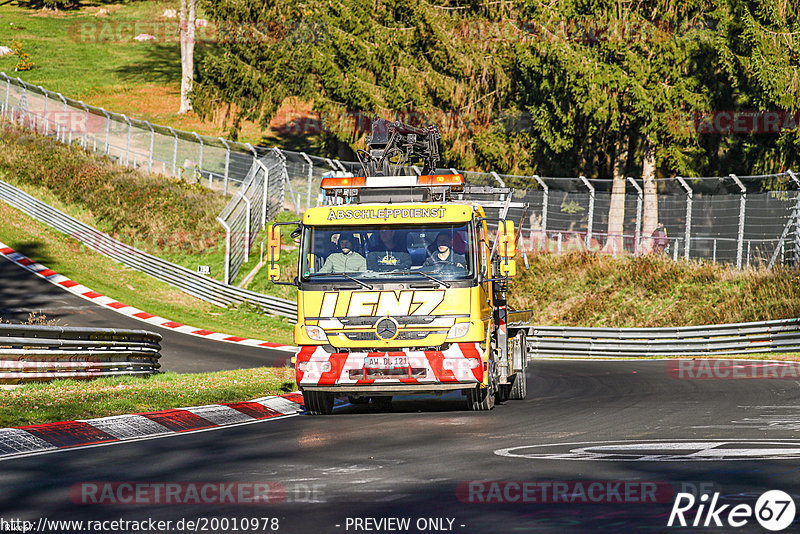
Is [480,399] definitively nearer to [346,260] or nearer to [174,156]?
[346,260]

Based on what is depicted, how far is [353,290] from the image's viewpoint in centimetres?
1285

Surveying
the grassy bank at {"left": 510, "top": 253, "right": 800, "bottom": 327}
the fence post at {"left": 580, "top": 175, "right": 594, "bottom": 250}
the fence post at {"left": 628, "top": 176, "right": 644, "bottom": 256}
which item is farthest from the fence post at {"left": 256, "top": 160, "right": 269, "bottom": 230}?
the fence post at {"left": 628, "top": 176, "right": 644, "bottom": 256}

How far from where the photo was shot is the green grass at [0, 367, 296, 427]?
1213 centimetres

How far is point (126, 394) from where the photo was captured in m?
14.0

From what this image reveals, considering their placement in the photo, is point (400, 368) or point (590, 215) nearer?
point (400, 368)

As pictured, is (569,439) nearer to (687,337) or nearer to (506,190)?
(506,190)

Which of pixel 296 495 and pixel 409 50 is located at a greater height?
pixel 409 50

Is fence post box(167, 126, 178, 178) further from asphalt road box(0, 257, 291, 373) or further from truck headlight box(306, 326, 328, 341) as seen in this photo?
truck headlight box(306, 326, 328, 341)

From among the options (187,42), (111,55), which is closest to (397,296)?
(187,42)

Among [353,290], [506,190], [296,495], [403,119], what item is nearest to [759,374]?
[506,190]

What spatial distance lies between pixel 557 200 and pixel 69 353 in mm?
17931

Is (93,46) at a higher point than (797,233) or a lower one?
higher

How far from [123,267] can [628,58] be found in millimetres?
18760

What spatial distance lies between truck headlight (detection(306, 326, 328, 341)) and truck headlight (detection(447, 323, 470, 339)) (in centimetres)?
156
